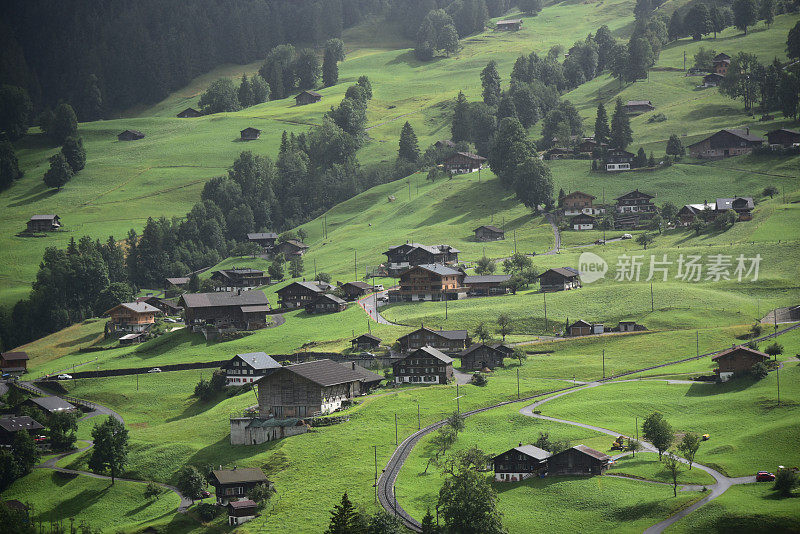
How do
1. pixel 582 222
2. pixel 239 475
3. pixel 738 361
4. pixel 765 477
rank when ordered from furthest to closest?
pixel 582 222 → pixel 738 361 → pixel 239 475 → pixel 765 477

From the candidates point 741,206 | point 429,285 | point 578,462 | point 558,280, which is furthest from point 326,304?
point 578,462

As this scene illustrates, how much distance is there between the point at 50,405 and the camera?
122500mm

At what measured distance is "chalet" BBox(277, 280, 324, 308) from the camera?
6152 inches

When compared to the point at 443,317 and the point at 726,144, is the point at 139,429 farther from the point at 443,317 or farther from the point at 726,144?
the point at 726,144

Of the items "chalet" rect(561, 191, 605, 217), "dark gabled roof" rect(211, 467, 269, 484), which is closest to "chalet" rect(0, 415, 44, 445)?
"dark gabled roof" rect(211, 467, 269, 484)

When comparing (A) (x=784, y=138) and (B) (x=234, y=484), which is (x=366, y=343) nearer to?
(B) (x=234, y=484)

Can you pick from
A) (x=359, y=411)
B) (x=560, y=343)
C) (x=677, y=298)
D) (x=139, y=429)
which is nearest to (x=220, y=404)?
(x=139, y=429)

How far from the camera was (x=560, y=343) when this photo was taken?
127 meters

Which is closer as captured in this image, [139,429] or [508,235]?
[139,429]

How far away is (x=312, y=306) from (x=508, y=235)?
150 feet

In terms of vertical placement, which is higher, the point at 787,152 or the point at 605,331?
the point at 787,152

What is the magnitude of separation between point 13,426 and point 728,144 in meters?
143

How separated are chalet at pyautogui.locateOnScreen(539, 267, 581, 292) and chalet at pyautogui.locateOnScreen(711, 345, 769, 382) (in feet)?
144

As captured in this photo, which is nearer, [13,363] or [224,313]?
[13,363]
